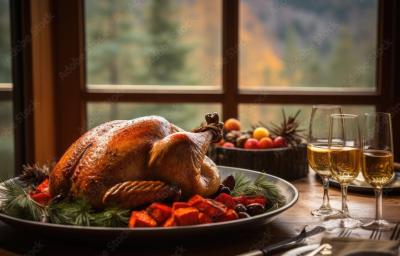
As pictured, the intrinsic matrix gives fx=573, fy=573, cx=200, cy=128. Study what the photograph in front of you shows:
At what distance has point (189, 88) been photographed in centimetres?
341

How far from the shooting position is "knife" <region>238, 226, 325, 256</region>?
1028 millimetres

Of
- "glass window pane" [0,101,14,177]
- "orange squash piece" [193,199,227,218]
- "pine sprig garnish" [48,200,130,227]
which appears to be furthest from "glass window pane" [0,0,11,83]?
"orange squash piece" [193,199,227,218]

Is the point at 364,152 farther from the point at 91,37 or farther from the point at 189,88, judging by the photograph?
the point at 91,37

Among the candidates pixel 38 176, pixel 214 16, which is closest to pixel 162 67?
pixel 214 16

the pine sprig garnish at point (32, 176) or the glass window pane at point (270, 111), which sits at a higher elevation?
the glass window pane at point (270, 111)

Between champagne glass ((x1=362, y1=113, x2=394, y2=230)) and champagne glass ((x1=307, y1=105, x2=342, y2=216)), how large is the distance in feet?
0.42

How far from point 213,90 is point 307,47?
0.62m

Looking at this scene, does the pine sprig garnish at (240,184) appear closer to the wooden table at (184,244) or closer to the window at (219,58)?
the wooden table at (184,244)

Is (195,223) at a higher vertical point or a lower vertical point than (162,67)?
lower

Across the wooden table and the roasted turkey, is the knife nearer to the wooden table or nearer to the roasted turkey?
the wooden table

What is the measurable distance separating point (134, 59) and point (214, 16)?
0.58 metres

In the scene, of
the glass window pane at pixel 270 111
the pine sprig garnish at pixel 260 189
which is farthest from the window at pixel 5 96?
the pine sprig garnish at pixel 260 189

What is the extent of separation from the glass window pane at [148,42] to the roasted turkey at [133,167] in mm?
2067

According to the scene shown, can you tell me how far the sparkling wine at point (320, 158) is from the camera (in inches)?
55.8
